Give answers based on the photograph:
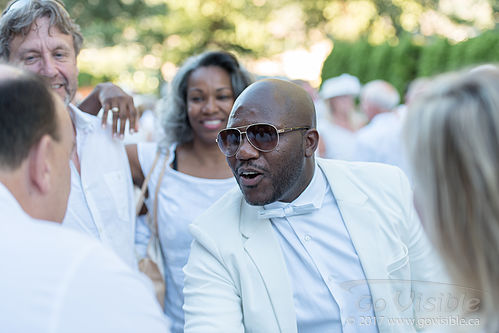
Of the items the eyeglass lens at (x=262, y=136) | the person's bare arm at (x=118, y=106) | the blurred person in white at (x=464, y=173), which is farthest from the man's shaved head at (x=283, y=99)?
the blurred person in white at (x=464, y=173)

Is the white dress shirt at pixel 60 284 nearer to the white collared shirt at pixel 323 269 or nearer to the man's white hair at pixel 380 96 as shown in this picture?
the white collared shirt at pixel 323 269

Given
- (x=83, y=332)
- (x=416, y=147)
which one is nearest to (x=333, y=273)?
(x=416, y=147)

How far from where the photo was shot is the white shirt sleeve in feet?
4.40

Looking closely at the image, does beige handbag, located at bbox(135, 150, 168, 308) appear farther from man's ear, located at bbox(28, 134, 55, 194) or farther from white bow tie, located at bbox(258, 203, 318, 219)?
man's ear, located at bbox(28, 134, 55, 194)

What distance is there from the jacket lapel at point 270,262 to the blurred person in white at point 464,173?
1.03 meters

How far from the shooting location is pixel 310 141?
277cm

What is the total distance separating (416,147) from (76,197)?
217 centimetres

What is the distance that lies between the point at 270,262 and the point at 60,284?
1232mm

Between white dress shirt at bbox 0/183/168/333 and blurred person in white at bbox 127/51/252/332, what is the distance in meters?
1.83

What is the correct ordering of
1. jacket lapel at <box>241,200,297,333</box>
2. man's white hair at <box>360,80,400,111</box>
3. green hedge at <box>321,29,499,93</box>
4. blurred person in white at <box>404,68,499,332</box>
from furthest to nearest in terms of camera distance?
green hedge at <box>321,29,499,93</box> < man's white hair at <box>360,80,400,111</box> < jacket lapel at <box>241,200,297,333</box> < blurred person in white at <box>404,68,499,332</box>

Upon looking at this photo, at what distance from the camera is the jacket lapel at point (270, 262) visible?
2305 mm

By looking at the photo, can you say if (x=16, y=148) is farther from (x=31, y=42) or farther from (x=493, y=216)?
(x=31, y=42)

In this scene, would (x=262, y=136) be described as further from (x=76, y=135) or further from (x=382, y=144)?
(x=382, y=144)

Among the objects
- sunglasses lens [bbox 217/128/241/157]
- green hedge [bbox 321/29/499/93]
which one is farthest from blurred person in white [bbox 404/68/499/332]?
green hedge [bbox 321/29/499/93]
